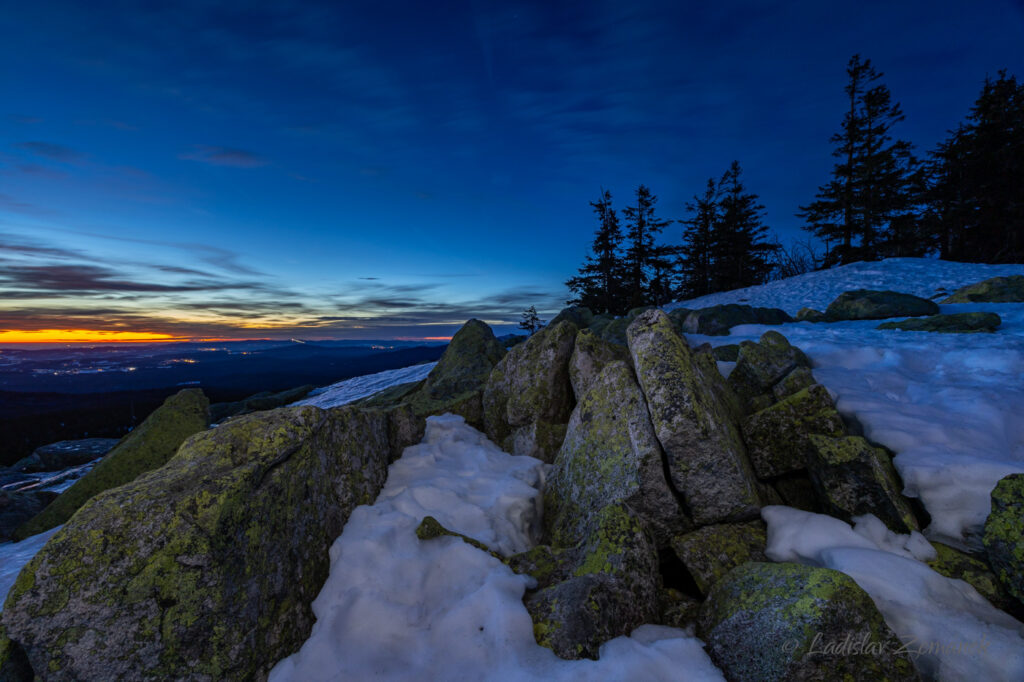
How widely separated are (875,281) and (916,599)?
3317 cm

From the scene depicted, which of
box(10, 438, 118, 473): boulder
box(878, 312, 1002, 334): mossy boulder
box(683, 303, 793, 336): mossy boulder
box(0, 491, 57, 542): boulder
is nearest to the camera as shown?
box(0, 491, 57, 542): boulder

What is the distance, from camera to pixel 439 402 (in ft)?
33.5

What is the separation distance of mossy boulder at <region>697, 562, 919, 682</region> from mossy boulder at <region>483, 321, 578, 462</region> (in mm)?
4298

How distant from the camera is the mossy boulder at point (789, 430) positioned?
19.4 ft

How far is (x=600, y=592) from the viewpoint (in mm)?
3887

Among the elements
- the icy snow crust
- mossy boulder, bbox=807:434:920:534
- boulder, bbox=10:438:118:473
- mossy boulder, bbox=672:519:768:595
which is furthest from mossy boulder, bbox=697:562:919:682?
boulder, bbox=10:438:118:473

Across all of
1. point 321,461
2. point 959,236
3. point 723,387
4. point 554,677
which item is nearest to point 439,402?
point 321,461

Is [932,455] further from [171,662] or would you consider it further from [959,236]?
[959,236]

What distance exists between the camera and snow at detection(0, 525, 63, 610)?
211 inches

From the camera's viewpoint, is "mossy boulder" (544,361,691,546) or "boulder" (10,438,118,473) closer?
"mossy boulder" (544,361,691,546)

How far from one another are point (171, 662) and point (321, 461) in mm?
2258

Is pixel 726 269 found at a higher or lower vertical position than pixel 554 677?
higher

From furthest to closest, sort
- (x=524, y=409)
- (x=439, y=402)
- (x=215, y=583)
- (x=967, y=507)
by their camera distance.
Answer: (x=439, y=402) → (x=524, y=409) → (x=967, y=507) → (x=215, y=583)

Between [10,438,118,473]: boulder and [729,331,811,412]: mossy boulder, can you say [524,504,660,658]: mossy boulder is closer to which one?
[729,331,811,412]: mossy boulder
